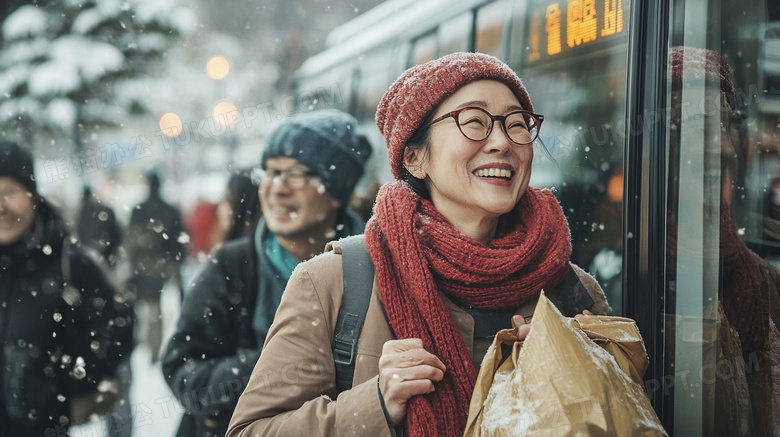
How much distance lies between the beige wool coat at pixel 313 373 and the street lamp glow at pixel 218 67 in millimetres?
1778

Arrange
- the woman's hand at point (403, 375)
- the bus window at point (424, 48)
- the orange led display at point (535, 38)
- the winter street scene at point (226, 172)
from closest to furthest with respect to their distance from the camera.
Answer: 1. the woman's hand at point (403, 375)
2. the winter street scene at point (226, 172)
3. the orange led display at point (535, 38)
4. the bus window at point (424, 48)

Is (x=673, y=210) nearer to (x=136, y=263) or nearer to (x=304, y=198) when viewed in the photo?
(x=304, y=198)

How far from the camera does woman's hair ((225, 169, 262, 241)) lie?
314 centimetres

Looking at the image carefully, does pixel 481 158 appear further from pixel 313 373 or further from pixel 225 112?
pixel 225 112

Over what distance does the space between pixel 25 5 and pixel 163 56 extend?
75cm

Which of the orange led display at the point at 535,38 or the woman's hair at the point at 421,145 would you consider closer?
the woman's hair at the point at 421,145

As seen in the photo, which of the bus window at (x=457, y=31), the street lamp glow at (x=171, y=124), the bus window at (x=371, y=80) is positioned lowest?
the street lamp glow at (x=171, y=124)

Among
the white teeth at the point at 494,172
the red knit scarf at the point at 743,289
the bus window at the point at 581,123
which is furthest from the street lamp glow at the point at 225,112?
the red knit scarf at the point at 743,289

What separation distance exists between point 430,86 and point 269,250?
64.9 inches

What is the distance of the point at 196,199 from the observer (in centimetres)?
319

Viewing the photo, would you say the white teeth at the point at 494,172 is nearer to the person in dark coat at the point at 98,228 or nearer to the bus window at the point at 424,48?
the bus window at the point at 424,48

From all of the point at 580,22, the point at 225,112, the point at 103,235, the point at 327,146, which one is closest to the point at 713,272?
the point at 580,22

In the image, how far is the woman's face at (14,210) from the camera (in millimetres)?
3160

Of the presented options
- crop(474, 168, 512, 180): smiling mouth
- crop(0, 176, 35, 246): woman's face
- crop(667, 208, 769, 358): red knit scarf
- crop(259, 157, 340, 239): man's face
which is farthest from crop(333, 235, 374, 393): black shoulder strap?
crop(0, 176, 35, 246): woman's face
